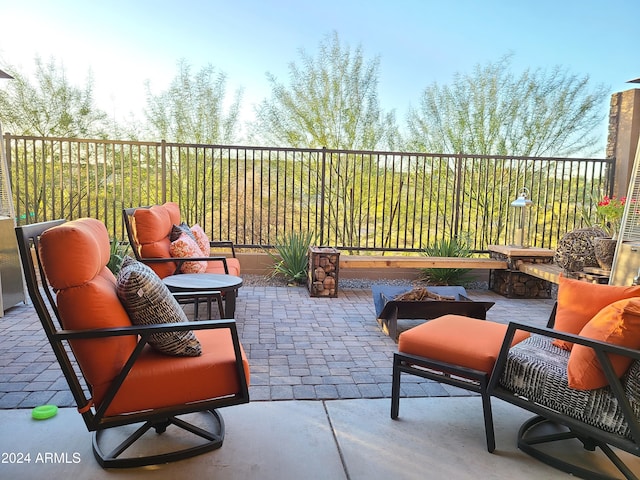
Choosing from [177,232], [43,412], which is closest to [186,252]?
[177,232]

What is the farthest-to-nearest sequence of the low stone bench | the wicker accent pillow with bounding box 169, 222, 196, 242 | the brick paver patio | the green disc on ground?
the low stone bench → the wicker accent pillow with bounding box 169, 222, 196, 242 → the brick paver patio → the green disc on ground

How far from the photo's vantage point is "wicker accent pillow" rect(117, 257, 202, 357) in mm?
1844

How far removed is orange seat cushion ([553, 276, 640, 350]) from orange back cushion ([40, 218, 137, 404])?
6.45ft

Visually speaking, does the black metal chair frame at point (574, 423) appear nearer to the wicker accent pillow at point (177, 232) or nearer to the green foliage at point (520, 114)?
the wicker accent pillow at point (177, 232)

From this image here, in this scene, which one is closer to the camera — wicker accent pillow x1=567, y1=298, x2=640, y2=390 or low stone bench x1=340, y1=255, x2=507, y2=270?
wicker accent pillow x1=567, y1=298, x2=640, y2=390

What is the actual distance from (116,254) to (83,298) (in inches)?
161

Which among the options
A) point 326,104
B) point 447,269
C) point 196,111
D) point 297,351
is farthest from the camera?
point 326,104

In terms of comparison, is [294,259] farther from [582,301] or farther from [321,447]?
[582,301]

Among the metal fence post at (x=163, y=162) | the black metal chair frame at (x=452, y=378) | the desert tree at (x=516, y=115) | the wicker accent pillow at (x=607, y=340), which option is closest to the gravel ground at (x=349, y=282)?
the metal fence post at (x=163, y=162)

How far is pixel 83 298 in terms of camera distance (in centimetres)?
174

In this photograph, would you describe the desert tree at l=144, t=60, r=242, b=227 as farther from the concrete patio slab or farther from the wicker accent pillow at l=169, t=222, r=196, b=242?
the concrete patio slab

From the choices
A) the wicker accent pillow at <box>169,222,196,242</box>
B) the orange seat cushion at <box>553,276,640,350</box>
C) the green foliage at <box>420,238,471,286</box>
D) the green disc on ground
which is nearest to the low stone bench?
the green foliage at <box>420,238,471,286</box>

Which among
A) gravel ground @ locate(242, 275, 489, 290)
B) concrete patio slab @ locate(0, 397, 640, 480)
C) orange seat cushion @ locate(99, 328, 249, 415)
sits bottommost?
gravel ground @ locate(242, 275, 489, 290)

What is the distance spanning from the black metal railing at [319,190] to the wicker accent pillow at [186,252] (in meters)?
2.06
